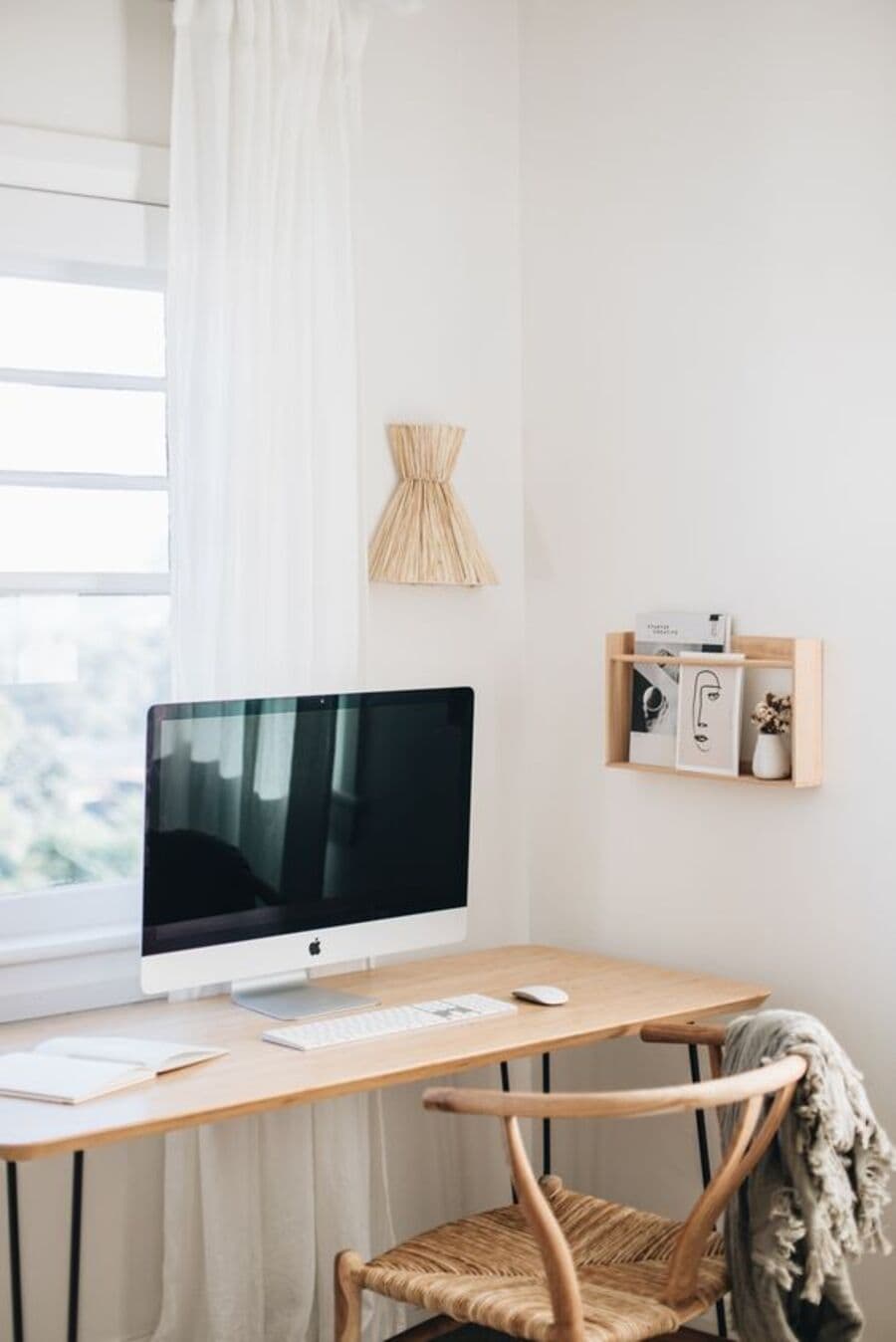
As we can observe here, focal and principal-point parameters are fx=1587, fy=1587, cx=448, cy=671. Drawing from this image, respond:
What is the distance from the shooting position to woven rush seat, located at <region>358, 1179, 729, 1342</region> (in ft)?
6.72

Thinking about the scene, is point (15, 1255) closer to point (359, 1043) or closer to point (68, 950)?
point (68, 950)

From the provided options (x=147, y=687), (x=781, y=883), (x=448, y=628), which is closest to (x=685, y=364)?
(x=448, y=628)

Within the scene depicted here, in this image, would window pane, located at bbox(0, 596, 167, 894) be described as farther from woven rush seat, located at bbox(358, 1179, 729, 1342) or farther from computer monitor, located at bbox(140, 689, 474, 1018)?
woven rush seat, located at bbox(358, 1179, 729, 1342)

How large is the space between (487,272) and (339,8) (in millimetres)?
586

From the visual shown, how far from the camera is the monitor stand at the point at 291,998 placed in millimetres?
2486

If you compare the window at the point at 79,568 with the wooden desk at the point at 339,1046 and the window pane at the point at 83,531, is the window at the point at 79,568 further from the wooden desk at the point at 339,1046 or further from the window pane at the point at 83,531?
the wooden desk at the point at 339,1046

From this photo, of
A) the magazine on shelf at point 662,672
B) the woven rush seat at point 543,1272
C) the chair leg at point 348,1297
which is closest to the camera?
the woven rush seat at point 543,1272

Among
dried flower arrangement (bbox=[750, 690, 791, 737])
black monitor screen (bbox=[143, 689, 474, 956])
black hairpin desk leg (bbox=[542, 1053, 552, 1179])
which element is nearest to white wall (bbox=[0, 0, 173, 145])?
black monitor screen (bbox=[143, 689, 474, 956])

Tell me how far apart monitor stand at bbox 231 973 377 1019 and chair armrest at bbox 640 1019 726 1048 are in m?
0.45

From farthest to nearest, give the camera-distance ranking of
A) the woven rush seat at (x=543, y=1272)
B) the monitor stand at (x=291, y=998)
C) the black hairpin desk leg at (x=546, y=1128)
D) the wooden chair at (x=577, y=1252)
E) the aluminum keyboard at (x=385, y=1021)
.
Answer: the black hairpin desk leg at (x=546, y=1128) < the monitor stand at (x=291, y=998) < the aluminum keyboard at (x=385, y=1021) < the woven rush seat at (x=543, y=1272) < the wooden chair at (x=577, y=1252)

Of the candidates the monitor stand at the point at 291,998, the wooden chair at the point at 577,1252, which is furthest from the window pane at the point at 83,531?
the wooden chair at the point at 577,1252

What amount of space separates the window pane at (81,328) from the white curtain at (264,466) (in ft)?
0.53

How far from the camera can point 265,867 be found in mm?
2498

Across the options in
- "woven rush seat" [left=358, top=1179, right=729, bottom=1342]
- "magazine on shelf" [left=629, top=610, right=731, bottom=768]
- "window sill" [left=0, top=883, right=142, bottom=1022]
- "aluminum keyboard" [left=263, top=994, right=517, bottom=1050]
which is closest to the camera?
"woven rush seat" [left=358, top=1179, right=729, bottom=1342]
